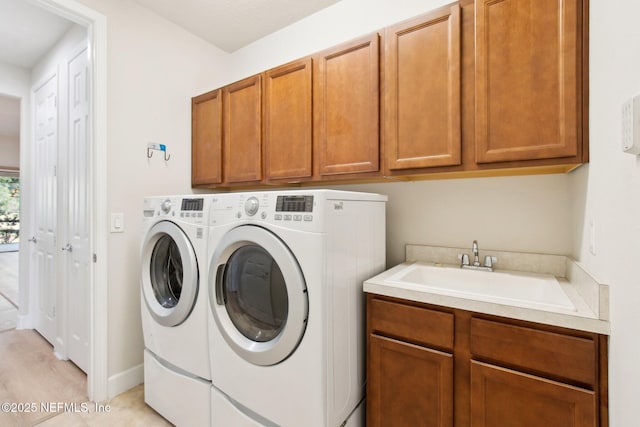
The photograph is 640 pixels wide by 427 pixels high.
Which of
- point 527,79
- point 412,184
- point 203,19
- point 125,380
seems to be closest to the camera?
point 527,79

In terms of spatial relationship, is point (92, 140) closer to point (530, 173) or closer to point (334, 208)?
point (334, 208)

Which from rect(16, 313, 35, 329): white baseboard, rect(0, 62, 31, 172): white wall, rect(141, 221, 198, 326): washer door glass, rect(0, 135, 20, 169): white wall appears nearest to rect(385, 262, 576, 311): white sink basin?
rect(141, 221, 198, 326): washer door glass

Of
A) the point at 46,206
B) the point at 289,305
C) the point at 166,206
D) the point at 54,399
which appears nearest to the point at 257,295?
the point at 289,305

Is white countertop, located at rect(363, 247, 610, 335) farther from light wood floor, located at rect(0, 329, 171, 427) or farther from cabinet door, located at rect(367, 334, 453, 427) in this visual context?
light wood floor, located at rect(0, 329, 171, 427)

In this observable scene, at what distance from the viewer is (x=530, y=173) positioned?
149 cm

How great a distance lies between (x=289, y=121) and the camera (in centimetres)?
189

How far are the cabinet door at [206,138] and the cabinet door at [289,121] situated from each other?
0.50m

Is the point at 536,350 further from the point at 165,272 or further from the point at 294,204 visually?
the point at 165,272

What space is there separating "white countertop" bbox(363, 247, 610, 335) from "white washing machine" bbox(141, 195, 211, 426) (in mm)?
899

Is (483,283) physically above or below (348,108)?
below

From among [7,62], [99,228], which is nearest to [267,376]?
[99,228]

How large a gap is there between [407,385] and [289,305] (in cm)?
60

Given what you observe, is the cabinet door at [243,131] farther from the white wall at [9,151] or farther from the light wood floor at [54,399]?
the white wall at [9,151]

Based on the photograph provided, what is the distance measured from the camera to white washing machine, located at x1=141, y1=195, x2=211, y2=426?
1.54 meters
